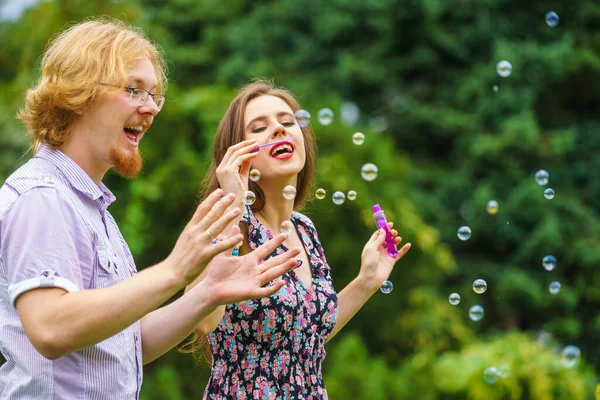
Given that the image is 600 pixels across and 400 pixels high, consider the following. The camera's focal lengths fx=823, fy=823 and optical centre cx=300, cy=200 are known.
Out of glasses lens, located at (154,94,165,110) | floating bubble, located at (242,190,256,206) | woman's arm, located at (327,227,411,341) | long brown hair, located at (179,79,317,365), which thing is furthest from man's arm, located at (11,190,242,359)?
woman's arm, located at (327,227,411,341)

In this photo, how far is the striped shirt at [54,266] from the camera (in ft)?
5.70

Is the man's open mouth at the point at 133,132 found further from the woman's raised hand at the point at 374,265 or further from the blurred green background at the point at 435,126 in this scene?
the blurred green background at the point at 435,126

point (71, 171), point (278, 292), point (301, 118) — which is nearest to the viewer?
point (71, 171)

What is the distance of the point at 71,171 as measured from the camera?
1.96 meters

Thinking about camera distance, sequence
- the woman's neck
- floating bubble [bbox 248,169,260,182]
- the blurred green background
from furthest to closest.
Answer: the blurred green background → the woman's neck → floating bubble [bbox 248,169,260,182]

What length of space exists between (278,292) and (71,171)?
29.9 inches

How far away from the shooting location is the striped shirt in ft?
5.70

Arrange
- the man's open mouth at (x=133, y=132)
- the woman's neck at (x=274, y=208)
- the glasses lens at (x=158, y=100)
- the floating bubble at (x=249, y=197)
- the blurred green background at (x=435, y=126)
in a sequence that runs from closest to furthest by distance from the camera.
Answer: the man's open mouth at (x=133, y=132) → the glasses lens at (x=158, y=100) → the floating bubble at (x=249, y=197) → the woman's neck at (x=274, y=208) → the blurred green background at (x=435, y=126)

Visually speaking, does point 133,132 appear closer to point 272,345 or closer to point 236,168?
point 236,168

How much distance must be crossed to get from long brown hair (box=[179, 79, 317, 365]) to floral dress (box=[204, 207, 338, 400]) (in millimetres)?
185

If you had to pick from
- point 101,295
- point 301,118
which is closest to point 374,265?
point 301,118

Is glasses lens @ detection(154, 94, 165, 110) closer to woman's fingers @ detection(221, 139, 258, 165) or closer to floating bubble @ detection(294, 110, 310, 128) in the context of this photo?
woman's fingers @ detection(221, 139, 258, 165)

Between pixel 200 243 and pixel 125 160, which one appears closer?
pixel 200 243

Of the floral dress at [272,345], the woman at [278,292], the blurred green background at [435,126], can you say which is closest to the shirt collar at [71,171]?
the woman at [278,292]
